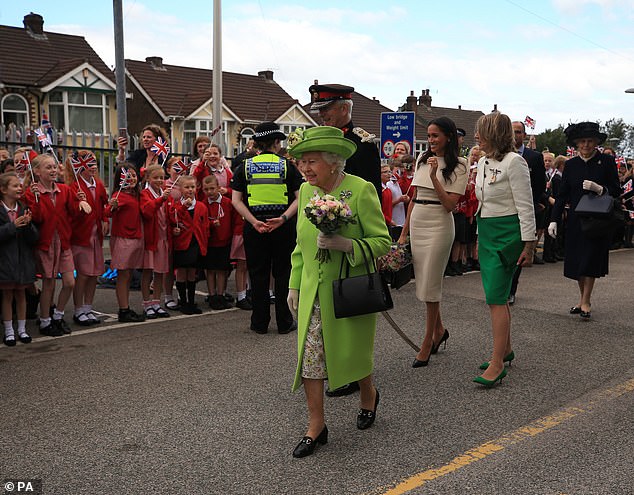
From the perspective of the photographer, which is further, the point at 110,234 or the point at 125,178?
the point at 110,234

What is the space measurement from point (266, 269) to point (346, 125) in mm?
2364

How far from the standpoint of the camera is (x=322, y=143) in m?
4.17

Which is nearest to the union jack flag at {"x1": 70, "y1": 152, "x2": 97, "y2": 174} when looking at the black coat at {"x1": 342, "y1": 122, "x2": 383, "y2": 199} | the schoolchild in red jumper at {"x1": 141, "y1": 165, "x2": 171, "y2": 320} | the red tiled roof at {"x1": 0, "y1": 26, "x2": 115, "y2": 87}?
the schoolchild in red jumper at {"x1": 141, "y1": 165, "x2": 171, "y2": 320}

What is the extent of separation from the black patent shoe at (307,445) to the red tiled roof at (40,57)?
34.3 m

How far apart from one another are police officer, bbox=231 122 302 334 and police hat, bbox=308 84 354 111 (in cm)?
193

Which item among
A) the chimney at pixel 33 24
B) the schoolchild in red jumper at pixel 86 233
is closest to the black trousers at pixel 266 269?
the schoolchild in red jumper at pixel 86 233

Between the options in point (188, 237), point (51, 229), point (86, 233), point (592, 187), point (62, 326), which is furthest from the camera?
point (188, 237)

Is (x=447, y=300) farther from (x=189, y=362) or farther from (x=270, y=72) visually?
(x=270, y=72)

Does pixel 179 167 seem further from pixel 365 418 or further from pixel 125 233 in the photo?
pixel 365 418

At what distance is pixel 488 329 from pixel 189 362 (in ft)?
10.8

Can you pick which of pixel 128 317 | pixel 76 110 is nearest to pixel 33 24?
pixel 76 110

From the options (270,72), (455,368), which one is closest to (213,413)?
(455,368)

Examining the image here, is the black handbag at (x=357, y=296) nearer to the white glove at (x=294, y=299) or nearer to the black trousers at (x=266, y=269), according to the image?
the white glove at (x=294, y=299)

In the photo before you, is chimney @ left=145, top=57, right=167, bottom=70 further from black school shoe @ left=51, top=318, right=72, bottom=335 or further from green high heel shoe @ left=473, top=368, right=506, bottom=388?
green high heel shoe @ left=473, top=368, right=506, bottom=388
